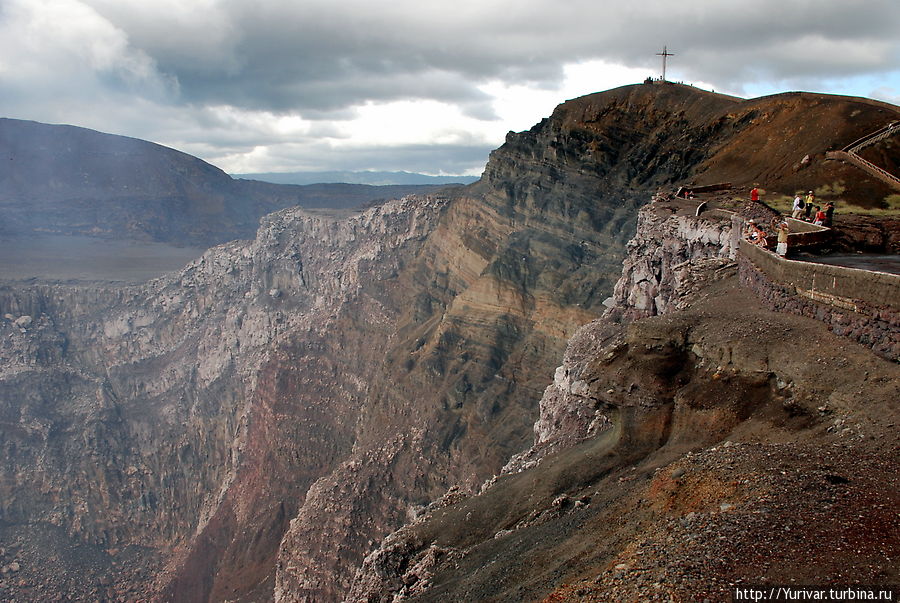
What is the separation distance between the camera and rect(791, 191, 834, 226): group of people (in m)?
19.7

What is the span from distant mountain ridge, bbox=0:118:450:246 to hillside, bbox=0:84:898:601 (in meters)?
57.6

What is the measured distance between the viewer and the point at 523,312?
140ft

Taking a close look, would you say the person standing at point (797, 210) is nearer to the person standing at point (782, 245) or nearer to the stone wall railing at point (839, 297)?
the person standing at point (782, 245)

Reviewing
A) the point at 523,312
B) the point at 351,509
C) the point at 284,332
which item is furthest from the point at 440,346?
the point at 284,332

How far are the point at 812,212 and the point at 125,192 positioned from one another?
142 meters

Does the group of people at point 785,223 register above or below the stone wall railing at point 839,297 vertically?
above

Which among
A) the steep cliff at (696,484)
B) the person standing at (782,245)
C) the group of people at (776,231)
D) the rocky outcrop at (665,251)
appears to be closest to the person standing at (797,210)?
the group of people at (776,231)

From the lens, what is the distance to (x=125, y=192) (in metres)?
135

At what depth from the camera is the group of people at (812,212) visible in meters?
19.7

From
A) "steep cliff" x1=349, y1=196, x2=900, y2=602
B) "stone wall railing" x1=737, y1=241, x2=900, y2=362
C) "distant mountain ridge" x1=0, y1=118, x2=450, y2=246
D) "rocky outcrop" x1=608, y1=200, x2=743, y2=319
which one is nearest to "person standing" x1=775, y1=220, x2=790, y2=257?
"stone wall railing" x1=737, y1=241, x2=900, y2=362

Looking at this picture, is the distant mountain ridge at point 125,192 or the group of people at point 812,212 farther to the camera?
the distant mountain ridge at point 125,192

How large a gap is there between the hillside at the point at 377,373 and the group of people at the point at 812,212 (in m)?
4.12

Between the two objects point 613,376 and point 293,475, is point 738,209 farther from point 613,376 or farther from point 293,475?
point 293,475

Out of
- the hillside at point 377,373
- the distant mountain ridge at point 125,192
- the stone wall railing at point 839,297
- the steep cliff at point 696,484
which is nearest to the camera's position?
the steep cliff at point 696,484
